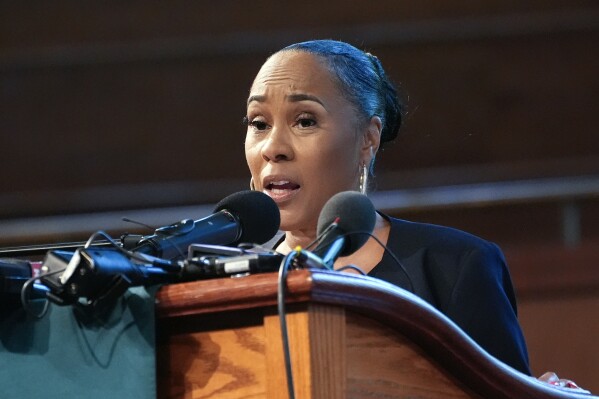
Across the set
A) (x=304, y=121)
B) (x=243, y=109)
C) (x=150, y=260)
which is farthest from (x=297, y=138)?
(x=243, y=109)

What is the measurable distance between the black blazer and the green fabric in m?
0.78

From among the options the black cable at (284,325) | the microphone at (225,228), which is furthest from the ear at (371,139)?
the black cable at (284,325)

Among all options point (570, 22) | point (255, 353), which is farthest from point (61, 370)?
point (570, 22)

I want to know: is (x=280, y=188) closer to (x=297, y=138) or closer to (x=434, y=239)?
(x=297, y=138)

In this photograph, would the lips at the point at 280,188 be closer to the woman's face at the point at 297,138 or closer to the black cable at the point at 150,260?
the woman's face at the point at 297,138

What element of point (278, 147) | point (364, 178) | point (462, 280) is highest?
point (278, 147)

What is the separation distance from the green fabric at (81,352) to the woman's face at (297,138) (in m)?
0.91

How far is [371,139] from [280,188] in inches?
11.2

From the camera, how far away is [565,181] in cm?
338

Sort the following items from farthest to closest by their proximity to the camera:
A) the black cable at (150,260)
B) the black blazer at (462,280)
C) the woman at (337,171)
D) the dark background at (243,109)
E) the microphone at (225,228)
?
the dark background at (243,109), the woman at (337,171), the black blazer at (462,280), the microphone at (225,228), the black cable at (150,260)

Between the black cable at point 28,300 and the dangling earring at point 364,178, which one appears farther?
the dangling earring at point 364,178

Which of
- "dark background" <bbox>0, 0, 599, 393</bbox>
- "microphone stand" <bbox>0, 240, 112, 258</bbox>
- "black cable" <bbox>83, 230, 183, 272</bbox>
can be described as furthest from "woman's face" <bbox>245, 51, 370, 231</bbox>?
"dark background" <bbox>0, 0, 599, 393</bbox>

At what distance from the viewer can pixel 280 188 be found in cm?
199

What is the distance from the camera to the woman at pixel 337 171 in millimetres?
1867
